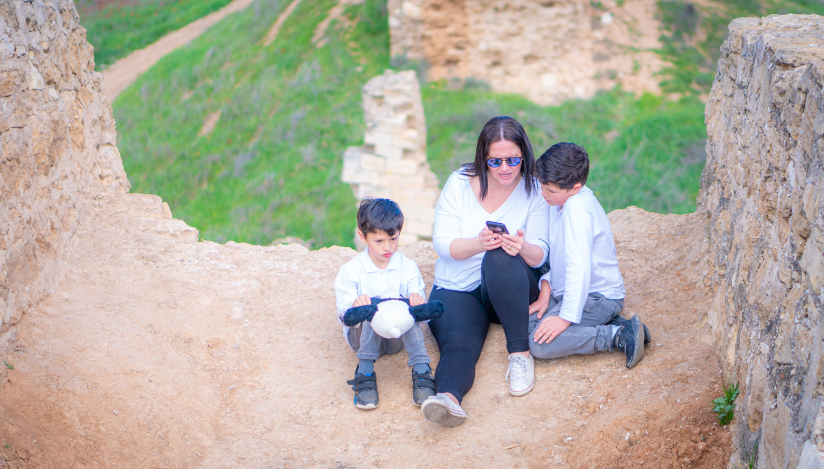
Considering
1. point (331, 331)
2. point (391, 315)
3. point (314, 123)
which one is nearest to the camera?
point (391, 315)

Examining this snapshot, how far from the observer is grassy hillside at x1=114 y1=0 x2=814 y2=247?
11797mm

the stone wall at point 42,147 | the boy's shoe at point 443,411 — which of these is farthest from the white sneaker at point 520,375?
the stone wall at point 42,147

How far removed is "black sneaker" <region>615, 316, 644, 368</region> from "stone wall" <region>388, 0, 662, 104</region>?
40.9 feet

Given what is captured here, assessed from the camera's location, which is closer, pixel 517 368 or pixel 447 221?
pixel 517 368

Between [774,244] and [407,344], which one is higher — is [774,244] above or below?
above

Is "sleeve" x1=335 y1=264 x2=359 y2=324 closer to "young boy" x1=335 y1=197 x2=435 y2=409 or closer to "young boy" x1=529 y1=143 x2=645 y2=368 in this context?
"young boy" x1=335 y1=197 x2=435 y2=409

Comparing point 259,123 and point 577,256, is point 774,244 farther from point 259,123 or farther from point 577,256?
point 259,123

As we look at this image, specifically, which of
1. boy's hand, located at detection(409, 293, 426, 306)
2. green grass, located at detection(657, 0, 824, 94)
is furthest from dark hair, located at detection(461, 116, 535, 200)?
green grass, located at detection(657, 0, 824, 94)

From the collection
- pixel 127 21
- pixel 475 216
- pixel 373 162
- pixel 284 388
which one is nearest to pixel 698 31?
pixel 373 162

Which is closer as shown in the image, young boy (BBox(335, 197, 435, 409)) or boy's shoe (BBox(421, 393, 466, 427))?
boy's shoe (BBox(421, 393, 466, 427))

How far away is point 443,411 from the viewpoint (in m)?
2.84

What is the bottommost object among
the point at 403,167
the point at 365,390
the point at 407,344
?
the point at 403,167

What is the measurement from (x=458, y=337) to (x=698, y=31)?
14964 millimetres

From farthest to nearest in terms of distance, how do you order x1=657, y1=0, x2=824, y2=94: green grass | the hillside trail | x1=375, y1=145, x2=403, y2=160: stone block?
x1=657, y1=0, x2=824, y2=94: green grass
x1=375, y1=145, x2=403, y2=160: stone block
the hillside trail
